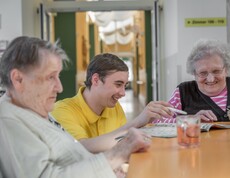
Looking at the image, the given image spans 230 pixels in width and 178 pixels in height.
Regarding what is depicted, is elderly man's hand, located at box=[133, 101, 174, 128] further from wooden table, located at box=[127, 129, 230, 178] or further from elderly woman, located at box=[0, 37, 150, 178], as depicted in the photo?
elderly woman, located at box=[0, 37, 150, 178]

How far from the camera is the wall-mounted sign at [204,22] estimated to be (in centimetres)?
518

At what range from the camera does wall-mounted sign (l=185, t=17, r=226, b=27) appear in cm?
518

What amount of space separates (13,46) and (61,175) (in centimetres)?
43

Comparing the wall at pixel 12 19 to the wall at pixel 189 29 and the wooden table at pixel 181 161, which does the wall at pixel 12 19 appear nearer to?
the wall at pixel 189 29

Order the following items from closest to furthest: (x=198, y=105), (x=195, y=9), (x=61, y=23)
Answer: (x=198, y=105) < (x=195, y=9) < (x=61, y=23)

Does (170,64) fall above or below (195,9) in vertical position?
below

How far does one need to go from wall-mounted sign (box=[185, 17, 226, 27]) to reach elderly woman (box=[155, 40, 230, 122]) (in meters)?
2.81

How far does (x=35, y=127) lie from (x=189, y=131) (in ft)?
2.02

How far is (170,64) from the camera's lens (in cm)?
588

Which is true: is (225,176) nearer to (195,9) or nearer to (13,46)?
(13,46)

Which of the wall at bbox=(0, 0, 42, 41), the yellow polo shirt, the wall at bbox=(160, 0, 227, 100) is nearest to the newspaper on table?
the yellow polo shirt

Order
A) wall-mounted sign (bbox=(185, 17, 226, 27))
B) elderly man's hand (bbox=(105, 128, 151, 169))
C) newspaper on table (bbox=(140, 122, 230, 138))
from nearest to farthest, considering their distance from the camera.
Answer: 1. elderly man's hand (bbox=(105, 128, 151, 169))
2. newspaper on table (bbox=(140, 122, 230, 138))
3. wall-mounted sign (bbox=(185, 17, 226, 27))

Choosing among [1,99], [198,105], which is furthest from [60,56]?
[198,105]

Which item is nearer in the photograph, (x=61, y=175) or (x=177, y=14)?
(x=61, y=175)
